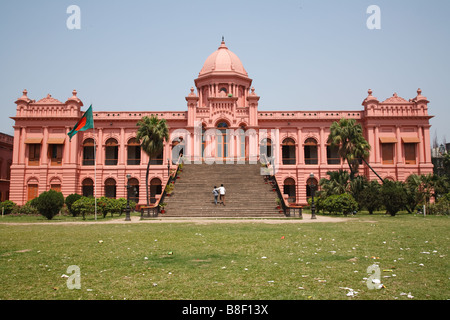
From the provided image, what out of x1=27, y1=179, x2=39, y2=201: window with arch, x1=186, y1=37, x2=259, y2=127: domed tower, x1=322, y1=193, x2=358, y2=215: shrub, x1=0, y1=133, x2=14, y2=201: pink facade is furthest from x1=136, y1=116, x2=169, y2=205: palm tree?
x1=0, y1=133, x2=14, y2=201: pink facade

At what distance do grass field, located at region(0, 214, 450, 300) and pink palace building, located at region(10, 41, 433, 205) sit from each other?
85.4 ft

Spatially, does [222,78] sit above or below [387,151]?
above

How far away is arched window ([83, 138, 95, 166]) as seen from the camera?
130 feet

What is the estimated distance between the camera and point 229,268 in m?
6.89

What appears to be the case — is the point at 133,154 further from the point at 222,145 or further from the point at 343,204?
the point at 343,204

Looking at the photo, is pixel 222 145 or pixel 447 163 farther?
pixel 447 163

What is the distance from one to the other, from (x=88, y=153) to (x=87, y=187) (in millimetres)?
3737

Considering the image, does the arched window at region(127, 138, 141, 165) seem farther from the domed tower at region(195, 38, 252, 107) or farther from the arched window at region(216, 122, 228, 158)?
the arched window at region(216, 122, 228, 158)

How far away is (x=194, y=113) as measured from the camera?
124ft

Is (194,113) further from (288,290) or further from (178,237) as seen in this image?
(288,290)

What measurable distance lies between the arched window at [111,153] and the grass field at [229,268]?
2956cm

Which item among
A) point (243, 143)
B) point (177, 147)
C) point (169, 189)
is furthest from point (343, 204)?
point (177, 147)

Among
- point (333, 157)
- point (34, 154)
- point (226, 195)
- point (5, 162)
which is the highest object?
point (34, 154)

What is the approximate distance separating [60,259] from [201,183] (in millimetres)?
20733
